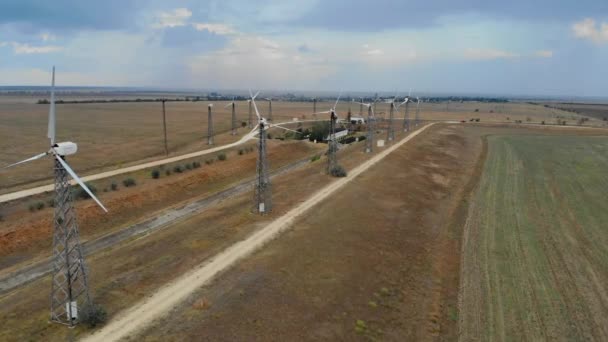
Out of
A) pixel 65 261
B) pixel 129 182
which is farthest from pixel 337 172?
pixel 65 261

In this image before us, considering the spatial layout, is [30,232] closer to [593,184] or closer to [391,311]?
[391,311]

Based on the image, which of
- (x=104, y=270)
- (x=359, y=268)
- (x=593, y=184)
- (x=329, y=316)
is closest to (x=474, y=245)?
(x=359, y=268)

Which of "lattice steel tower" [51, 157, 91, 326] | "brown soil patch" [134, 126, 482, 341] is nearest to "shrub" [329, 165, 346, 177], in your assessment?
"brown soil patch" [134, 126, 482, 341]

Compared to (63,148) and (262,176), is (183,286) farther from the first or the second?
(262,176)

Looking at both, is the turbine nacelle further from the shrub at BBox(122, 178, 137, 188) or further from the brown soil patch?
the shrub at BBox(122, 178, 137, 188)

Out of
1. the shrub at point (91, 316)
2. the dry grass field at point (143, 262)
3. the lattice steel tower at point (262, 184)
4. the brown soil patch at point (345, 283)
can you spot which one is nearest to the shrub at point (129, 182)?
the dry grass field at point (143, 262)

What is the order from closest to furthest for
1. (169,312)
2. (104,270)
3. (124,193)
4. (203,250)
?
(169,312), (104,270), (203,250), (124,193)

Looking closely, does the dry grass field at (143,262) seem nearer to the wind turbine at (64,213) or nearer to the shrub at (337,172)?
the wind turbine at (64,213)
